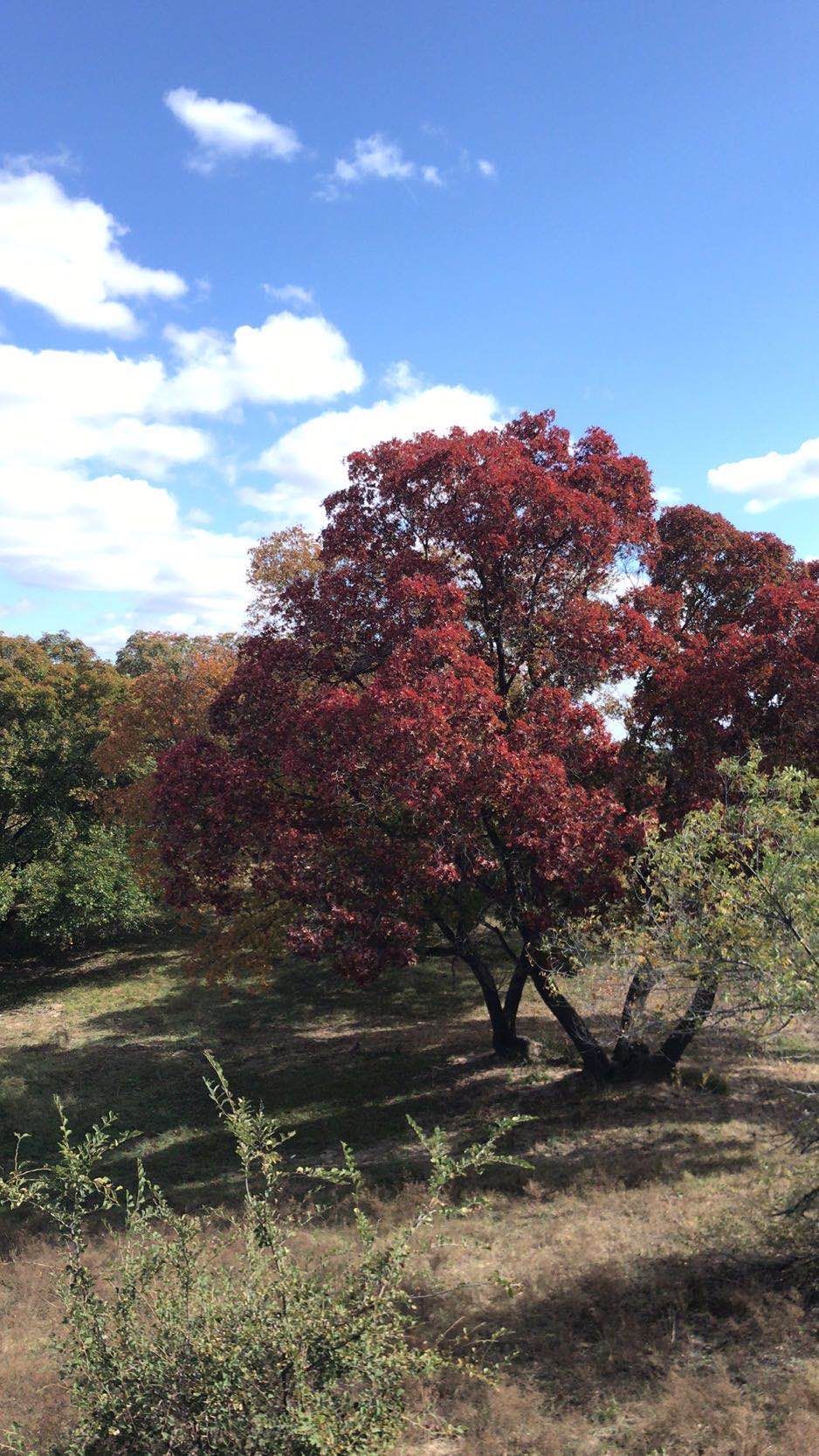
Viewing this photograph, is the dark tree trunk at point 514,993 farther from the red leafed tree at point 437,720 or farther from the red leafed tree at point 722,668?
the red leafed tree at point 722,668

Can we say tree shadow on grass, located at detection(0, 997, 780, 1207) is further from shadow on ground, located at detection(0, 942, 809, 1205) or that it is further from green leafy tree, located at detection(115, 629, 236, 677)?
green leafy tree, located at detection(115, 629, 236, 677)

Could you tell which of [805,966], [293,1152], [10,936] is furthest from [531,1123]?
[10,936]

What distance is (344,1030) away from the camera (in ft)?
78.0

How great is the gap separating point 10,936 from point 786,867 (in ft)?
102

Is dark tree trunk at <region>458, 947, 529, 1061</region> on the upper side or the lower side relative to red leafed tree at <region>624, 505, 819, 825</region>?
lower

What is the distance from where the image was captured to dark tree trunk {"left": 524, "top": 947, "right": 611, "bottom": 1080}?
15297 mm

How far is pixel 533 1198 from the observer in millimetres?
12500

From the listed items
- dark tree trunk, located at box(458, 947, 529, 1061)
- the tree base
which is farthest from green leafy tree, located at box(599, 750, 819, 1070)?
the tree base

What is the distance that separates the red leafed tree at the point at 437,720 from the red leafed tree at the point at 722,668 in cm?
82

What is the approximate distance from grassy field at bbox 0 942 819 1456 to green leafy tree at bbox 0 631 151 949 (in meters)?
3.61

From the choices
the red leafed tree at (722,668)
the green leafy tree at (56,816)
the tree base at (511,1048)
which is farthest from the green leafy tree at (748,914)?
the green leafy tree at (56,816)

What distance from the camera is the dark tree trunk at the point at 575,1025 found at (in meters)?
15.3

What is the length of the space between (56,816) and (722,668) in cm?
2381

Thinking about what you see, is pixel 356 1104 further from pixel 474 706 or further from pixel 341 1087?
pixel 474 706
